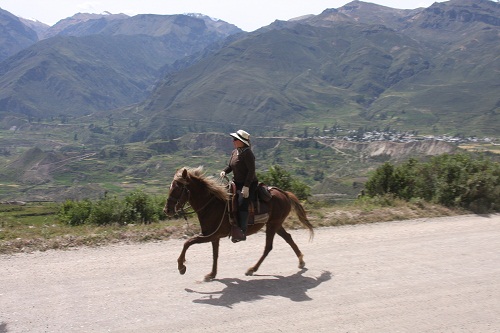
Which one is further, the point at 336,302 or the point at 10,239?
the point at 10,239

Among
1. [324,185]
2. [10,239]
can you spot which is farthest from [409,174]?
[324,185]

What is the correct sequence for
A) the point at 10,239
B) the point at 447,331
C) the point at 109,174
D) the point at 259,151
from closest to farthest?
the point at 447,331 → the point at 10,239 → the point at 109,174 → the point at 259,151

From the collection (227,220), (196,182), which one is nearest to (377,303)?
(227,220)

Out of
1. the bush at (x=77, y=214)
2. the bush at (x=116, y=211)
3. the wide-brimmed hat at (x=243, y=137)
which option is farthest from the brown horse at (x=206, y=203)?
the bush at (x=77, y=214)

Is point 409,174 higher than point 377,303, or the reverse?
point 409,174

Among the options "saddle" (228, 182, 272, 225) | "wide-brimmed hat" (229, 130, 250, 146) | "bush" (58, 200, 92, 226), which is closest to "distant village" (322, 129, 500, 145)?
"bush" (58, 200, 92, 226)

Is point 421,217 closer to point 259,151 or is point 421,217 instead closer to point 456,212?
point 456,212

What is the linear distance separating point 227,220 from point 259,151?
16339 centimetres

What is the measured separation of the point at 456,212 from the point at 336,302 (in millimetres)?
9323

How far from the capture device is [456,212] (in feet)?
53.3

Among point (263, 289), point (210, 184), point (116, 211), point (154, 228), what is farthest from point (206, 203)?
point (116, 211)

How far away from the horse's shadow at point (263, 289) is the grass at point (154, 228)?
6.98 ft

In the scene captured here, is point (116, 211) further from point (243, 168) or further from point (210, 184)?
point (243, 168)

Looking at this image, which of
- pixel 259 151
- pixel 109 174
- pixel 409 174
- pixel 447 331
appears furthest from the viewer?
pixel 259 151
